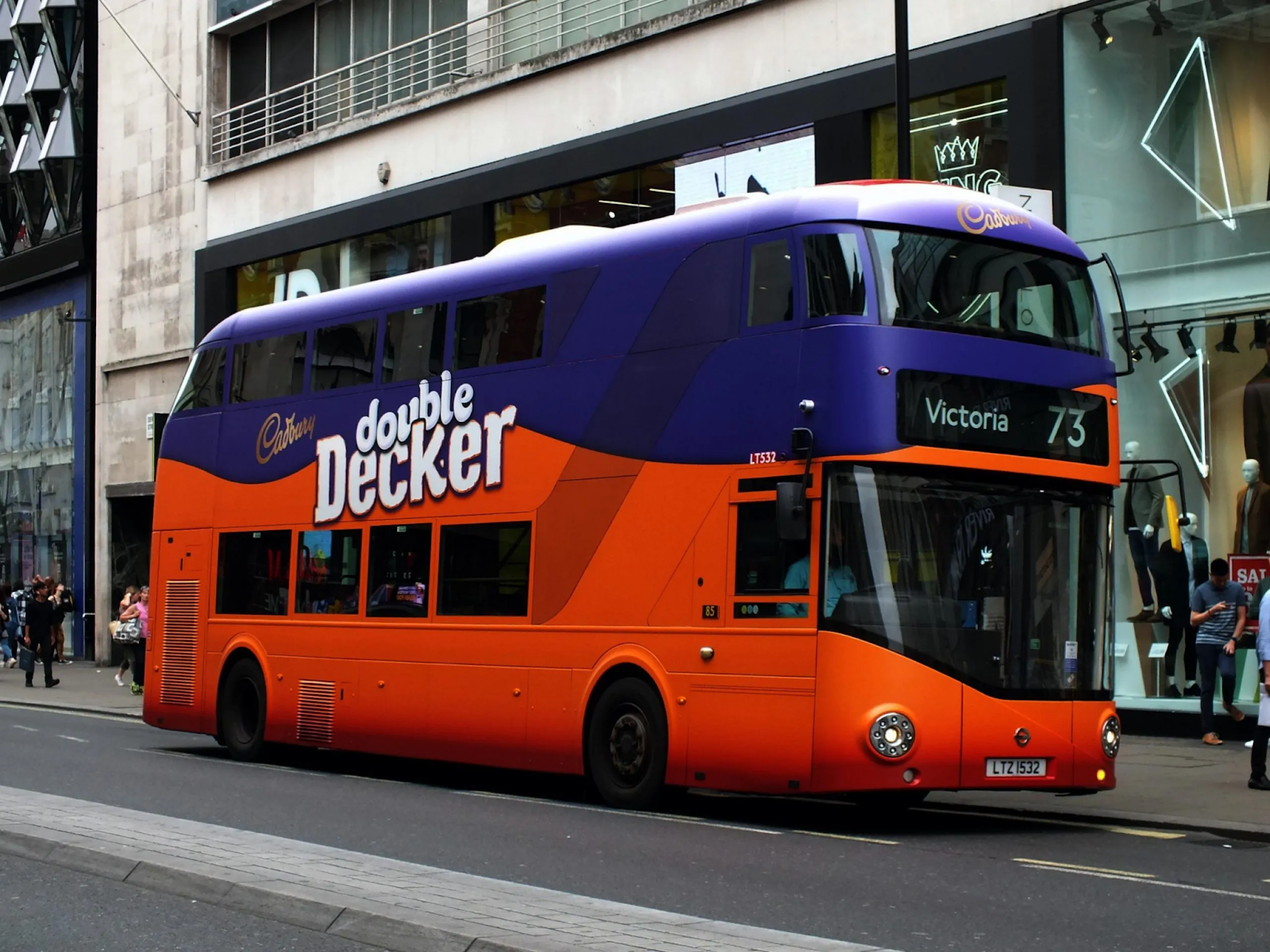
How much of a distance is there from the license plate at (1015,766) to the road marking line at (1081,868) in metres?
1.09

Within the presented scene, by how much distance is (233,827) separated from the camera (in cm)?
1139

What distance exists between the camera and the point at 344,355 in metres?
16.6

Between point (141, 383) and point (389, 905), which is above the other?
point (141, 383)

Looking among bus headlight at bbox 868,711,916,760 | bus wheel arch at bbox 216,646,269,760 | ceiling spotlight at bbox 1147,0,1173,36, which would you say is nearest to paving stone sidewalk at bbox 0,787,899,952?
bus headlight at bbox 868,711,916,760

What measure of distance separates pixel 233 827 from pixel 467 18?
19.1 m

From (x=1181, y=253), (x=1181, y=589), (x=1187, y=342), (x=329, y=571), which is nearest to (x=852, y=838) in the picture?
(x=329, y=571)

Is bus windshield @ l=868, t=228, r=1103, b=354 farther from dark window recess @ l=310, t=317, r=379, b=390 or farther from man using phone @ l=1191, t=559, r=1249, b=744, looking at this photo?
dark window recess @ l=310, t=317, r=379, b=390

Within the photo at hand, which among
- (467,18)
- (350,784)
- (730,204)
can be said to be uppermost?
(467,18)

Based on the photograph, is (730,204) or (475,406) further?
(475,406)

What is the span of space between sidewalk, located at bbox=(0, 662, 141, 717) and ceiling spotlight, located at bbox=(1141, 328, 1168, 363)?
14359mm

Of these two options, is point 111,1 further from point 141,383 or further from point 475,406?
point 475,406

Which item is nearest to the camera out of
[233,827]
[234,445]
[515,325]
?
[233,827]

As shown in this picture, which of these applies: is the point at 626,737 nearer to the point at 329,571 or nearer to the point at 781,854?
the point at 781,854

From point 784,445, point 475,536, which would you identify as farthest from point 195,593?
point 784,445
